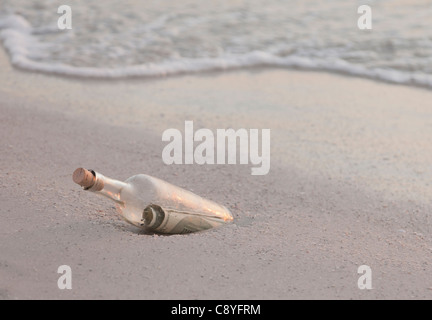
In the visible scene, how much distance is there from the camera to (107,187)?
1.99 meters

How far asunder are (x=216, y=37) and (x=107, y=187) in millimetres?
3466

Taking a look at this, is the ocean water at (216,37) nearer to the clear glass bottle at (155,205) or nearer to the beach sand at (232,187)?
the beach sand at (232,187)

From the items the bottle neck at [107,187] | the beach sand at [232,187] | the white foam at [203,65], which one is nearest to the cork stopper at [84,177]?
the bottle neck at [107,187]

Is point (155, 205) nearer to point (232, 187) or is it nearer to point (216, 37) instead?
point (232, 187)

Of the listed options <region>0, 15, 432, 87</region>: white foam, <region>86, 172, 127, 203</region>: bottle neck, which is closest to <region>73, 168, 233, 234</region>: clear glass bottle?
<region>86, 172, 127, 203</region>: bottle neck

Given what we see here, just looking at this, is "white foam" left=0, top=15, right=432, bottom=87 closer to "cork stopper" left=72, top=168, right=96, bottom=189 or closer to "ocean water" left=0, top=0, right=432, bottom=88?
"ocean water" left=0, top=0, right=432, bottom=88

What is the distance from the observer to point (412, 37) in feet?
16.8

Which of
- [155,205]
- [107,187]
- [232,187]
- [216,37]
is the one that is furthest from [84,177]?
[216,37]

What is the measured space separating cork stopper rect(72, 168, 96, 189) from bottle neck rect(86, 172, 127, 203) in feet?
0.08

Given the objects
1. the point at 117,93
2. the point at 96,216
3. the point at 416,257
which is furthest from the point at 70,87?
the point at 416,257

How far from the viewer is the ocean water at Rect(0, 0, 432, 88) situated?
4.61m

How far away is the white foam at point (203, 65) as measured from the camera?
4418 millimetres

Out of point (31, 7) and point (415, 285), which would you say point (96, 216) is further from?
point (31, 7)

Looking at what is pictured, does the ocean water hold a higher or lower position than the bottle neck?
higher
